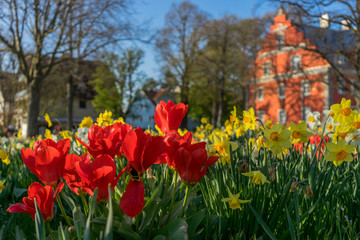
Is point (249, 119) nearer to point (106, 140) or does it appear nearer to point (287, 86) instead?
point (106, 140)

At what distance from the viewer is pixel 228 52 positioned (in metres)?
28.0

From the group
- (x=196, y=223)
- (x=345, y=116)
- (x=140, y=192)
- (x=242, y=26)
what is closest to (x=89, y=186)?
(x=140, y=192)

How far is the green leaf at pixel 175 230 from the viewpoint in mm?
1003

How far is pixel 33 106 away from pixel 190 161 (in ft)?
46.3

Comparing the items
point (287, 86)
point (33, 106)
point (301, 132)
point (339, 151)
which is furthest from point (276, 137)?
point (287, 86)

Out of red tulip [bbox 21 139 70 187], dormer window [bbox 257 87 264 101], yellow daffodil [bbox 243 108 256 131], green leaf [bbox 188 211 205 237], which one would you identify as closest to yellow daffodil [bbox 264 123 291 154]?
green leaf [bbox 188 211 205 237]

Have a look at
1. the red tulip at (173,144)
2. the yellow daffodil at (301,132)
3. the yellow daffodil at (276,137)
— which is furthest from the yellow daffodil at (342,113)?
the red tulip at (173,144)

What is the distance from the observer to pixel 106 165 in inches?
36.0

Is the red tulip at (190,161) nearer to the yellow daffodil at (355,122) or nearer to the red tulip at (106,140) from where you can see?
the red tulip at (106,140)

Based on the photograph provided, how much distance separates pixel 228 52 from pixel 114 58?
10100 mm

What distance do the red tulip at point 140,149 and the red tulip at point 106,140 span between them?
0.47 feet

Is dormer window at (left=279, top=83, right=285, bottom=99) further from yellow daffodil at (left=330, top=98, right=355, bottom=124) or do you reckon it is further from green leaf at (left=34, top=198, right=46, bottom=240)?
green leaf at (left=34, top=198, right=46, bottom=240)

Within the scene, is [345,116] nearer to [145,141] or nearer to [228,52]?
[145,141]

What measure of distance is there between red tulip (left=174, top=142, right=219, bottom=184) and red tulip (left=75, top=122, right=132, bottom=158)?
0.23 meters
